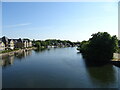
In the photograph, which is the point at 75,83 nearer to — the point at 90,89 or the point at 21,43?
the point at 90,89

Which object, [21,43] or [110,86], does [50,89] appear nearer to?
[110,86]

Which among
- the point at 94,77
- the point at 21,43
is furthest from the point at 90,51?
the point at 21,43

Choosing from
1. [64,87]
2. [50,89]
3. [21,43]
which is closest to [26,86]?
[50,89]


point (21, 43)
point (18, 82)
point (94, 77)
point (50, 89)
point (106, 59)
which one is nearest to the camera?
point (50, 89)

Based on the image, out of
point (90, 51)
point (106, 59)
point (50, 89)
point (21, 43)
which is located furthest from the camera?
point (21, 43)

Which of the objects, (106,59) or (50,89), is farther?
(106,59)

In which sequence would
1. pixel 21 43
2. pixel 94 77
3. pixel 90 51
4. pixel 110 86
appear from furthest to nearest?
pixel 21 43 < pixel 90 51 < pixel 94 77 < pixel 110 86

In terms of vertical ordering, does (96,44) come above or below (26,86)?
above

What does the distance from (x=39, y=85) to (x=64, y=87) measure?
209cm

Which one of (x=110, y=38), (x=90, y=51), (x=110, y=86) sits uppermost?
(x=110, y=38)

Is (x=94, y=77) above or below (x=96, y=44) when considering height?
below

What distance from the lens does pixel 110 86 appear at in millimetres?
12820

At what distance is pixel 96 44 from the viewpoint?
1012 inches

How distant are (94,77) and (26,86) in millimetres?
6893
